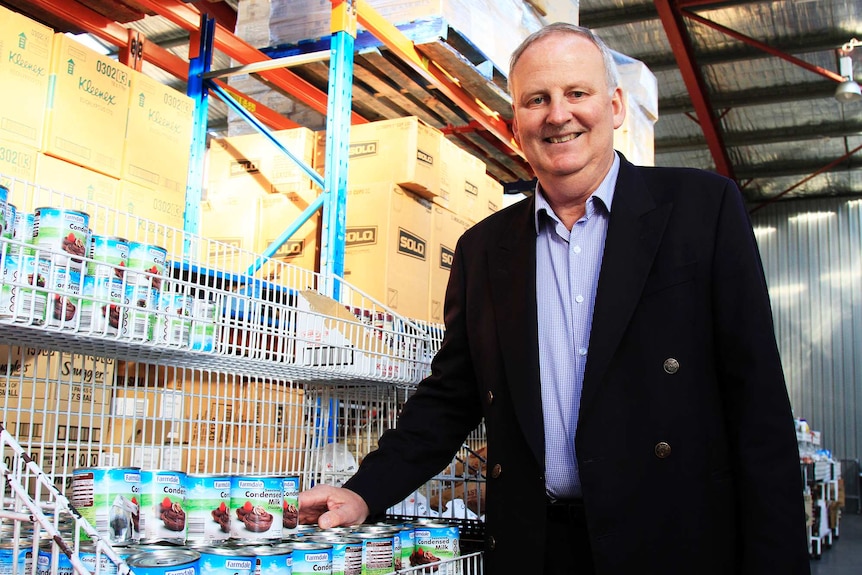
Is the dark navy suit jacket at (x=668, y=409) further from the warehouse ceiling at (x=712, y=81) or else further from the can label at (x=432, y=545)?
the warehouse ceiling at (x=712, y=81)

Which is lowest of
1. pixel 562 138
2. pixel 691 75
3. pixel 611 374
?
pixel 611 374

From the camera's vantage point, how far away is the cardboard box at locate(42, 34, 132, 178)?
3348 millimetres

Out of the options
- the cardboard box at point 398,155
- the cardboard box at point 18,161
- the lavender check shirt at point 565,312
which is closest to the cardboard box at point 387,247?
the cardboard box at point 398,155

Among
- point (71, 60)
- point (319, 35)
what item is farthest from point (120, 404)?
point (319, 35)

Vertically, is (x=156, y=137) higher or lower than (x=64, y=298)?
higher

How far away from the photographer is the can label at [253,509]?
161cm

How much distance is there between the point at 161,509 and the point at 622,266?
1000 mm

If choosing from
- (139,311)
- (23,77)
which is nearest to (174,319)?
(139,311)

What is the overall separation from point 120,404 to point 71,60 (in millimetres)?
1895

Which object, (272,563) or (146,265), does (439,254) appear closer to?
(146,265)

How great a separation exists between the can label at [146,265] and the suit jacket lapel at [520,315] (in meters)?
0.73

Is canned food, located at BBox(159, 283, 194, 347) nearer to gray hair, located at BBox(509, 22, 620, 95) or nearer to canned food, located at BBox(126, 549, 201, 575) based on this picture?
canned food, located at BBox(126, 549, 201, 575)

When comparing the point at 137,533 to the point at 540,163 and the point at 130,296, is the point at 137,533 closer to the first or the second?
the point at 130,296

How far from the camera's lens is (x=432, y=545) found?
5.93 ft
